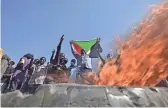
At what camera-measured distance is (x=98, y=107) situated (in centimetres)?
641

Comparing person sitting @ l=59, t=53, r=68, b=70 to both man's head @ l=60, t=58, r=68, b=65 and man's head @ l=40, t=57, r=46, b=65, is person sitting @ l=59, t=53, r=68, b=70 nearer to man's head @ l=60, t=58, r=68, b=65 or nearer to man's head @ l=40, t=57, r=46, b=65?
man's head @ l=60, t=58, r=68, b=65

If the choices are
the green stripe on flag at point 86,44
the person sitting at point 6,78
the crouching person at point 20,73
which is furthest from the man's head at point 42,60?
the green stripe on flag at point 86,44

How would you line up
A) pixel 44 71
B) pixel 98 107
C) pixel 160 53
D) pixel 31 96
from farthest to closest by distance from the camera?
1. pixel 44 71
2. pixel 160 53
3. pixel 31 96
4. pixel 98 107

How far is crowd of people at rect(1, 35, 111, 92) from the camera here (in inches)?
448

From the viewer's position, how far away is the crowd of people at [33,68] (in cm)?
1139

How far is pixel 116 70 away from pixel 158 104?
626 cm

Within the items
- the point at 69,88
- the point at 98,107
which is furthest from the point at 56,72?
the point at 98,107

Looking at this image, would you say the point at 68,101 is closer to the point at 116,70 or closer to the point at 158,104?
the point at 158,104

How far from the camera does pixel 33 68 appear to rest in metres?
12.3

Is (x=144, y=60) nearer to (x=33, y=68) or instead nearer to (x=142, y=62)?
(x=142, y=62)

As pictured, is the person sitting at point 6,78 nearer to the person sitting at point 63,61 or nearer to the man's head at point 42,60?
the man's head at point 42,60

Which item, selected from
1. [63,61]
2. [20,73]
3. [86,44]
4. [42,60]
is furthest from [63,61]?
[86,44]

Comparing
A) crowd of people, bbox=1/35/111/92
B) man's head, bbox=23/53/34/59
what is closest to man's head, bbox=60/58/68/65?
crowd of people, bbox=1/35/111/92

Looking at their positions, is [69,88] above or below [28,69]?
below
